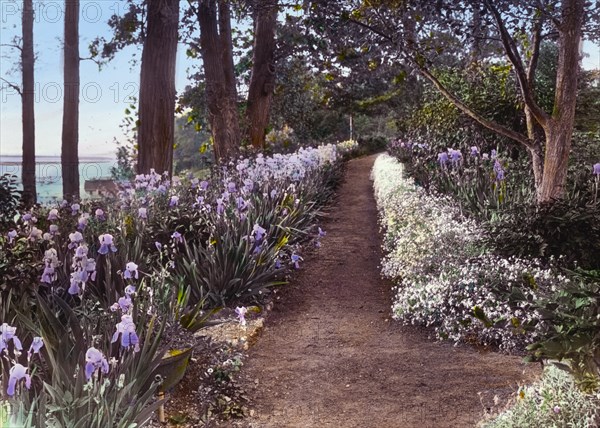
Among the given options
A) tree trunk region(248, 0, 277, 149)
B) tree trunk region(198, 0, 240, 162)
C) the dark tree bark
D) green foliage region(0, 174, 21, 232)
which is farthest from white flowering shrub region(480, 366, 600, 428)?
tree trunk region(248, 0, 277, 149)

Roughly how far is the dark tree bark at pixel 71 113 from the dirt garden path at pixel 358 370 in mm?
7074

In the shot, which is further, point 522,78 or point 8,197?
point 8,197

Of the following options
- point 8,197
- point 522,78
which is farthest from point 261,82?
point 522,78

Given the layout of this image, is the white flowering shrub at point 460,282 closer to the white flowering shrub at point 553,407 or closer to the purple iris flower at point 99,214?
the white flowering shrub at point 553,407

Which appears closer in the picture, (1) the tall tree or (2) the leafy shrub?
→ (2) the leafy shrub

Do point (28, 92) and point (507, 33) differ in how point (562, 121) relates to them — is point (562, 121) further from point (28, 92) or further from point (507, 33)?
point (28, 92)

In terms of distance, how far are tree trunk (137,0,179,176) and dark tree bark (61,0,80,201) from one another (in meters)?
3.20

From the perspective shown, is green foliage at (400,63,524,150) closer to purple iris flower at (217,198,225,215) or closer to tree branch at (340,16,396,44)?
tree branch at (340,16,396,44)

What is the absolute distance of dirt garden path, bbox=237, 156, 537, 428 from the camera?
401 centimetres

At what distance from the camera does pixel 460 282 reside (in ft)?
17.9

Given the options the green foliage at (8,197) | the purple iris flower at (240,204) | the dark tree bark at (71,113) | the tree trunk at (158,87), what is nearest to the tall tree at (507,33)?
the purple iris flower at (240,204)

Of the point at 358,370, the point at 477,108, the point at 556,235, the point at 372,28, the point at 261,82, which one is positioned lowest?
the point at 358,370

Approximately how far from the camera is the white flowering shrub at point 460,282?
5.02 meters

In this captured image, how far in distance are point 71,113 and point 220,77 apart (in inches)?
120
